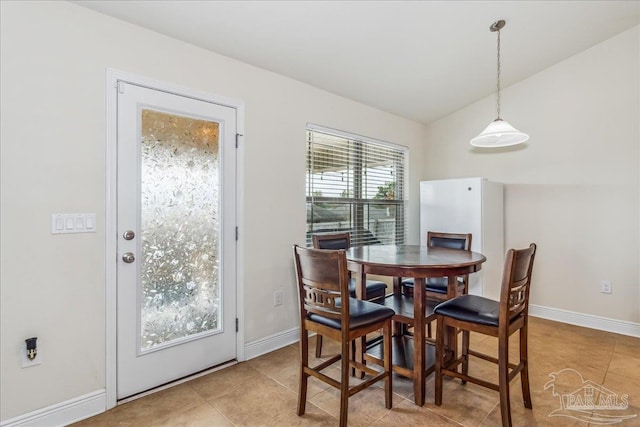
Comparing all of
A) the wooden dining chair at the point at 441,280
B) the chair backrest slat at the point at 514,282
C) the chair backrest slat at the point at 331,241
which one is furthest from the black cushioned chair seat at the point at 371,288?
the chair backrest slat at the point at 514,282

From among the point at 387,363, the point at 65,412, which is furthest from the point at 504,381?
the point at 65,412

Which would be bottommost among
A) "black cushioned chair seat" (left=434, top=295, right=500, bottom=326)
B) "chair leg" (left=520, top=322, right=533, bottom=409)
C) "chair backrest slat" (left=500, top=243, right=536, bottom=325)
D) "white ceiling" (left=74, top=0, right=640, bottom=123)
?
"chair leg" (left=520, top=322, right=533, bottom=409)

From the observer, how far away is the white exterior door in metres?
2.10

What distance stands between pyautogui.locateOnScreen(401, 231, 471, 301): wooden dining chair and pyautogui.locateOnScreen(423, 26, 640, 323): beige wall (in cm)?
134

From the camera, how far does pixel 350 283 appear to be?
277 cm

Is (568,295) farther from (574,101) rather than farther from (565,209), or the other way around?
(574,101)

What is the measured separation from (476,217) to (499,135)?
117cm

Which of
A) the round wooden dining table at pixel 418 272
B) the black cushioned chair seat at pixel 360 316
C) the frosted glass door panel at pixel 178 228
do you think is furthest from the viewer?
the frosted glass door panel at pixel 178 228

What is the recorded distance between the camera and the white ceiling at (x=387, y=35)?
218cm

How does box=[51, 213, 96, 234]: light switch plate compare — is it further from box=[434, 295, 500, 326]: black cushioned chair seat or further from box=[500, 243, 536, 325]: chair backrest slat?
box=[500, 243, 536, 325]: chair backrest slat

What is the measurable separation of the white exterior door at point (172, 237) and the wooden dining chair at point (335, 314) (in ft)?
2.99

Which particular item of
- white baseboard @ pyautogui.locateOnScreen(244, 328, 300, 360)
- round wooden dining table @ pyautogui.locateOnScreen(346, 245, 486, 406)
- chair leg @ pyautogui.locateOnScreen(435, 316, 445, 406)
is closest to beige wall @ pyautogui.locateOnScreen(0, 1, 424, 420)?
white baseboard @ pyautogui.locateOnScreen(244, 328, 300, 360)

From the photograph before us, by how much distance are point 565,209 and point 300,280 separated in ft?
10.6

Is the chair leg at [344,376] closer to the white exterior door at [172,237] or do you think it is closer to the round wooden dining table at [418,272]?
the round wooden dining table at [418,272]
